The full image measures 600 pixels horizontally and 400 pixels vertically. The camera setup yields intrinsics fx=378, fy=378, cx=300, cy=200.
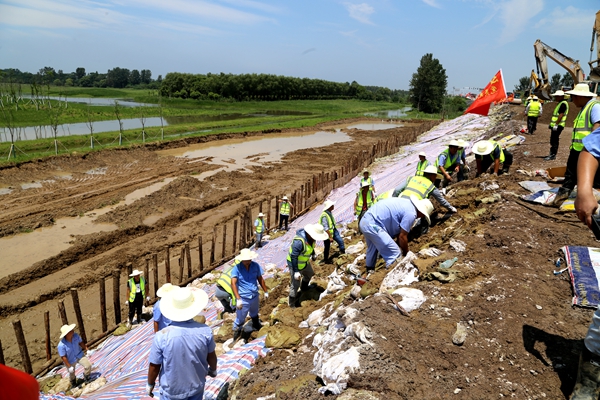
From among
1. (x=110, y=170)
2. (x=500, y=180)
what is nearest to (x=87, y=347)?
(x=500, y=180)

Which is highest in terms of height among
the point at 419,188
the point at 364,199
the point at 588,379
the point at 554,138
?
the point at 554,138

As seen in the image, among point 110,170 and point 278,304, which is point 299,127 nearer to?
point 110,170

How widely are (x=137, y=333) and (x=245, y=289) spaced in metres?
2.76

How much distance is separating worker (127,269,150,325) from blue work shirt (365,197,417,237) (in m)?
4.83

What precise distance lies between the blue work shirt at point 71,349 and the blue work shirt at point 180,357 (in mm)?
3460

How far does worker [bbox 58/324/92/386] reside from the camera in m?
5.71

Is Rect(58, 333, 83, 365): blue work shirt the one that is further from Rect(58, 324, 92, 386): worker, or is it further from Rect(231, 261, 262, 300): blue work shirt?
Rect(231, 261, 262, 300): blue work shirt

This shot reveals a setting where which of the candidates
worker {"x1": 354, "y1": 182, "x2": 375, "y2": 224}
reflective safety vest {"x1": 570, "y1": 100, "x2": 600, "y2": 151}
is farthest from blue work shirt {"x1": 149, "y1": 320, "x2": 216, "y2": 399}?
worker {"x1": 354, "y1": 182, "x2": 375, "y2": 224}

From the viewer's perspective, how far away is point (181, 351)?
313 centimetres

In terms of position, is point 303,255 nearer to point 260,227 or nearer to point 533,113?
point 260,227

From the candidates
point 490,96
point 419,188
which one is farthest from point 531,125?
point 419,188

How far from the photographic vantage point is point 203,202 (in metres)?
15.4

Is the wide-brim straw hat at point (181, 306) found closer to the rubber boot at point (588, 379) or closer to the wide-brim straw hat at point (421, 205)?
the rubber boot at point (588, 379)

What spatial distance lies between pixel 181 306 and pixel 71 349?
376cm
